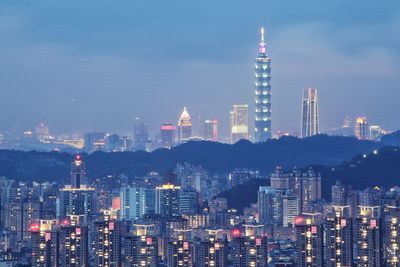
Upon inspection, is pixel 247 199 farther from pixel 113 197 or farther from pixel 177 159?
pixel 177 159

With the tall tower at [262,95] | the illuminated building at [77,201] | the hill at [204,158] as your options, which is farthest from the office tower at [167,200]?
the tall tower at [262,95]

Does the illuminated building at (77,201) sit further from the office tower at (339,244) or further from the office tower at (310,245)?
the office tower at (339,244)

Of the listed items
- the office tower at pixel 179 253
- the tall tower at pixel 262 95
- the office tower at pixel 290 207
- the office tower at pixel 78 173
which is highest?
the tall tower at pixel 262 95

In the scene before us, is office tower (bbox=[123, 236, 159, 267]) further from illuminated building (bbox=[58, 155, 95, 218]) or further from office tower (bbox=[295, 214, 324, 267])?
illuminated building (bbox=[58, 155, 95, 218])

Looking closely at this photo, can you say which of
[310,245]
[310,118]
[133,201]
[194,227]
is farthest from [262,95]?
[310,245]

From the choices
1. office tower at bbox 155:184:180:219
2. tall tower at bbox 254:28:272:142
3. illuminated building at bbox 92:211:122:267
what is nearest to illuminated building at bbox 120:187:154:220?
office tower at bbox 155:184:180:219
